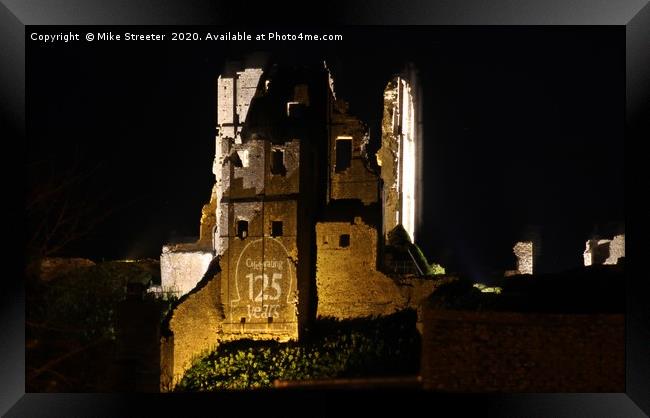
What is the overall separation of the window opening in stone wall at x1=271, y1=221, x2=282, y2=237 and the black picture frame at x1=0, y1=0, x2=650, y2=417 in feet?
28.7

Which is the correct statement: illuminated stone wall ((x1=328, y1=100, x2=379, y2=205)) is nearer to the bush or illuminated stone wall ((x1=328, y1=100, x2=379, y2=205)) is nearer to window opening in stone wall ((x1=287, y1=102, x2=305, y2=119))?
window opening in stone wall ((x1=287, y1=102, x2=305, y2=119))

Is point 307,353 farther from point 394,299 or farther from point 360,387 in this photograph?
point 360,387

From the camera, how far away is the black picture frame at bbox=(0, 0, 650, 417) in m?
17.1

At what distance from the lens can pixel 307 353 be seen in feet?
81.7

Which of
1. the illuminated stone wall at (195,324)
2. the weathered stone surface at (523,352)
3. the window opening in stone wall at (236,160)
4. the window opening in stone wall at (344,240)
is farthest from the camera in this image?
the window opening in stone wall at (236,160)

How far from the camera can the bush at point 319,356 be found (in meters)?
23.3

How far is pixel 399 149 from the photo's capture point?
35125 millimetres

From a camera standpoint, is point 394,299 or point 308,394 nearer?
point 308,394

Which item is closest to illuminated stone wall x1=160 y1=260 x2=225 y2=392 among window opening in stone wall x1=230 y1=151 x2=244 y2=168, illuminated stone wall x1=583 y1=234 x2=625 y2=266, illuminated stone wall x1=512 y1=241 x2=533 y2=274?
window opening in stone wall x1=230 y1=151 x2=244 y2=168

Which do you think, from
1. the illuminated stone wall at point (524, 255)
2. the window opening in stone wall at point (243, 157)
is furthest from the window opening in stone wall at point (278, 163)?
the illuminated stone wall at point (524, 255)

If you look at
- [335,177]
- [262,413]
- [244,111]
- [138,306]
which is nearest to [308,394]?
[262,413]

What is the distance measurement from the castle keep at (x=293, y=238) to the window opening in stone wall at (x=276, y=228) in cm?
2
